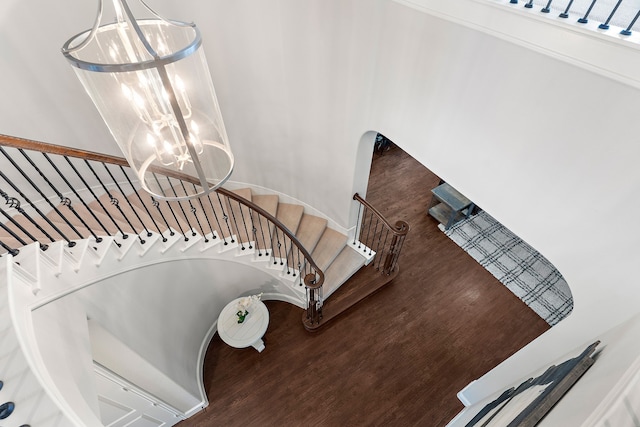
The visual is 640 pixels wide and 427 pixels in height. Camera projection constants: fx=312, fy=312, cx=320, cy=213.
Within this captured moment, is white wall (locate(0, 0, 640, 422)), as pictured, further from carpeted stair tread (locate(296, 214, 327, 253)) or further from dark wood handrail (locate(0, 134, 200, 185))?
dark wood handrail (locate(0, 134, 200, 185))

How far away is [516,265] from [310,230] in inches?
131

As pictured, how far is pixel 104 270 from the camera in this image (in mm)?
2475

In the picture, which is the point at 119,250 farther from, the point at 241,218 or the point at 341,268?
the point at 341,268

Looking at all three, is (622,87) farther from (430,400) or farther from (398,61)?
(430,400)

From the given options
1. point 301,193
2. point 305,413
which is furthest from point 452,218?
point 305,413

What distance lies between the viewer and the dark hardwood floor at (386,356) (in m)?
3.63

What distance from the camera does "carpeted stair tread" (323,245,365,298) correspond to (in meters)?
4.38

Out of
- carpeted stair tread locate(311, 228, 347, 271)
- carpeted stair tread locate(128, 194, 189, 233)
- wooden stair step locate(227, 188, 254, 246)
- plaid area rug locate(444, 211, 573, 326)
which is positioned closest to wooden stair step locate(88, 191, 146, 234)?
carpeted stair tread locate(128, 194, 189, 233)

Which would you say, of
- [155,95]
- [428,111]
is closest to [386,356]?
[428,111]

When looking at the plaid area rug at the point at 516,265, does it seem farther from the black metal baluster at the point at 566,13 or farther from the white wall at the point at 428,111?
the black metal baluster at the point at 566,13

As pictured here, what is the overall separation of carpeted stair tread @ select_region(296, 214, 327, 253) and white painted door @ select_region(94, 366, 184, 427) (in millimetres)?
2483

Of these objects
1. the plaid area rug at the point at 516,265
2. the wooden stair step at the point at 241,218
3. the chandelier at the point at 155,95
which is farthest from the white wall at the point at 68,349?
the plaid area rug at the point at 516,265

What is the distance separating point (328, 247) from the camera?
466 cm

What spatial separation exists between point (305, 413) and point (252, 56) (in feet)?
13.7
